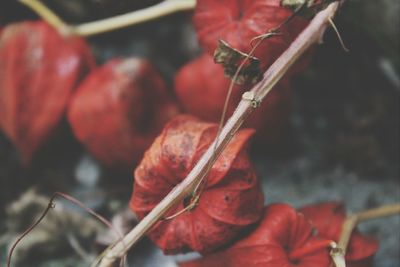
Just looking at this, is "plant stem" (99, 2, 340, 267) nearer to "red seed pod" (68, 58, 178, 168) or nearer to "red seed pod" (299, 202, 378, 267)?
"red seed pod" (299, 202, 378, 267)

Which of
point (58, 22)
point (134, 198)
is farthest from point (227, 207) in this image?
point (58, 22)

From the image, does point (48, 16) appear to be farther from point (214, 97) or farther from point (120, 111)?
point (214, 97)

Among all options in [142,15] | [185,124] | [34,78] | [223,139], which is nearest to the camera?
[223,139]

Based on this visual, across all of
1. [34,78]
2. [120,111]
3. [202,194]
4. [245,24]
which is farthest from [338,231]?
[34,78]

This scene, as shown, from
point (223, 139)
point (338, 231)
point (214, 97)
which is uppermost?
point (223, 139)

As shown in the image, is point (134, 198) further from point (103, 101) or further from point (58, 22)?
point (58, 22)

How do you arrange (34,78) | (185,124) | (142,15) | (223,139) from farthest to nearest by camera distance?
(34,78) → (142,15) → (185,124) → (223,139)
